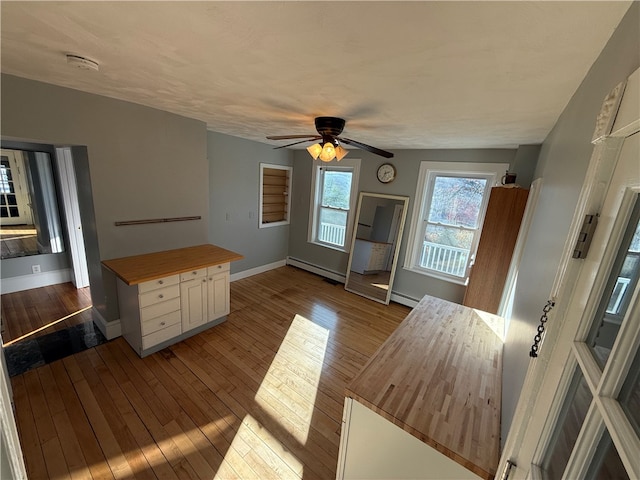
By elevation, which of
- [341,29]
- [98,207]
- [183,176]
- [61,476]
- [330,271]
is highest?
[341,29]

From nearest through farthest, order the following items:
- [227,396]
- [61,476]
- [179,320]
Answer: [61,476]
[227,396]
[179,320]

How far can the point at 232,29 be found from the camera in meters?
1.02

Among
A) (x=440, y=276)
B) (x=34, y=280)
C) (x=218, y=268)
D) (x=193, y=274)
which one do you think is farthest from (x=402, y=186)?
(x=34, y=280)

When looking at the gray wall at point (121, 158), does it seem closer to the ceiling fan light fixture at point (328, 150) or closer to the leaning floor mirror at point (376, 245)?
the ceiling fan light fixture at point (328, 150)

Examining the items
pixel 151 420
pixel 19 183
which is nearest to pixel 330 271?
pixel 151 420

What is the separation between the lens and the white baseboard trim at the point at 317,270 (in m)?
4.69

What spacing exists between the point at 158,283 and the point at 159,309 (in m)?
0.27

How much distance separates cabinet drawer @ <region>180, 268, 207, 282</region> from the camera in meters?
2.58

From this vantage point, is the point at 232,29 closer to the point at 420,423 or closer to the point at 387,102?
the point at 387,102

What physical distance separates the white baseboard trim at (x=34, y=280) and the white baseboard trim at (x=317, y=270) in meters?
3.48

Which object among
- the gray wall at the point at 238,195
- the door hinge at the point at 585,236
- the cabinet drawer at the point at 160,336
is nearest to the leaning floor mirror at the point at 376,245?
the gray wall at the point at 238,195

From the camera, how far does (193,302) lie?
2.74m

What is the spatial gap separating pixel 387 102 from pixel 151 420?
2.81m

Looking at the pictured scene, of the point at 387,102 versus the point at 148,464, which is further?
the point at 387,102
